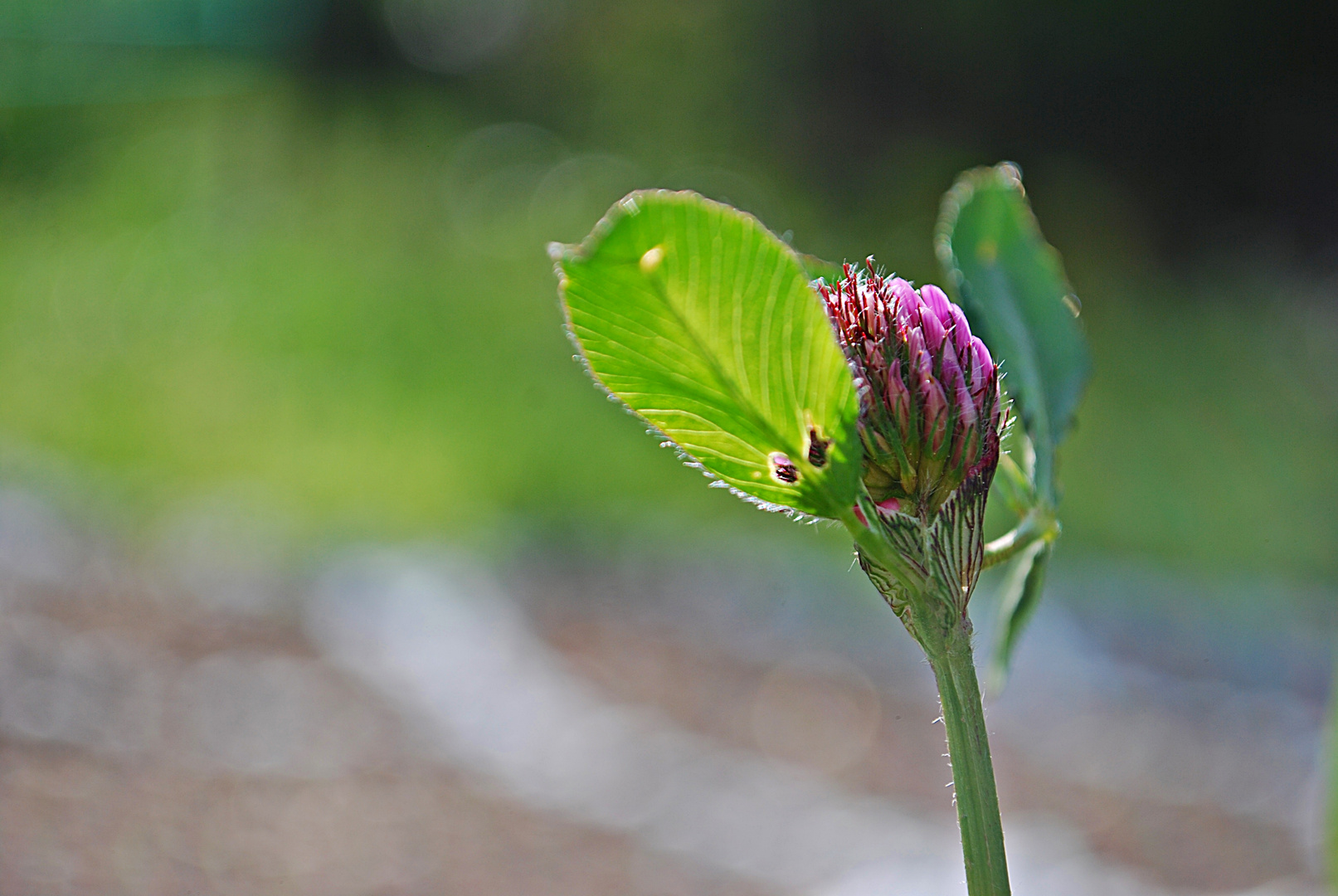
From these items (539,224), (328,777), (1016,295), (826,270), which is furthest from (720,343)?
(539,224)

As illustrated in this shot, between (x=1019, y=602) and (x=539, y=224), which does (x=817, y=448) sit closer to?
(x=1019, y=602)

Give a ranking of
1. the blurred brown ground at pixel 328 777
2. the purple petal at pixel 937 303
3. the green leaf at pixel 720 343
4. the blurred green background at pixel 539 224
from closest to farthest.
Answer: the green leaf at pixel 720 343 → the purple petal at pixel 937 303 → the blurred brown ground at pixel 328 777 → the blurred green background at pixel 539 224

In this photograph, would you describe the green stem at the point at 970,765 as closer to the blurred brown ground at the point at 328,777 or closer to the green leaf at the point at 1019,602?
the green leaf at the point at 1019,602

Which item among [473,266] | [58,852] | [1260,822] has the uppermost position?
[473,266]

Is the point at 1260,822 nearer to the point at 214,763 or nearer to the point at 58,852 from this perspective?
the point at 214,763

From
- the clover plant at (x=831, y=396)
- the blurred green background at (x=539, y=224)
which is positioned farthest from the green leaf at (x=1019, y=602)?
the blurred green background at (x=539, y=224)

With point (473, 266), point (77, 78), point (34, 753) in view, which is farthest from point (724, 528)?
point (77, 78)

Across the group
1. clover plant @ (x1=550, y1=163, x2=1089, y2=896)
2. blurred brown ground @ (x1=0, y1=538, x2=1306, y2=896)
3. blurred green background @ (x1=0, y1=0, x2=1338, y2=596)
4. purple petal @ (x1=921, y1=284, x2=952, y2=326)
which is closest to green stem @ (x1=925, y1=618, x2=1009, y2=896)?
clover plant @ (x1=550, y1=163, x2=1089, y2=896)
